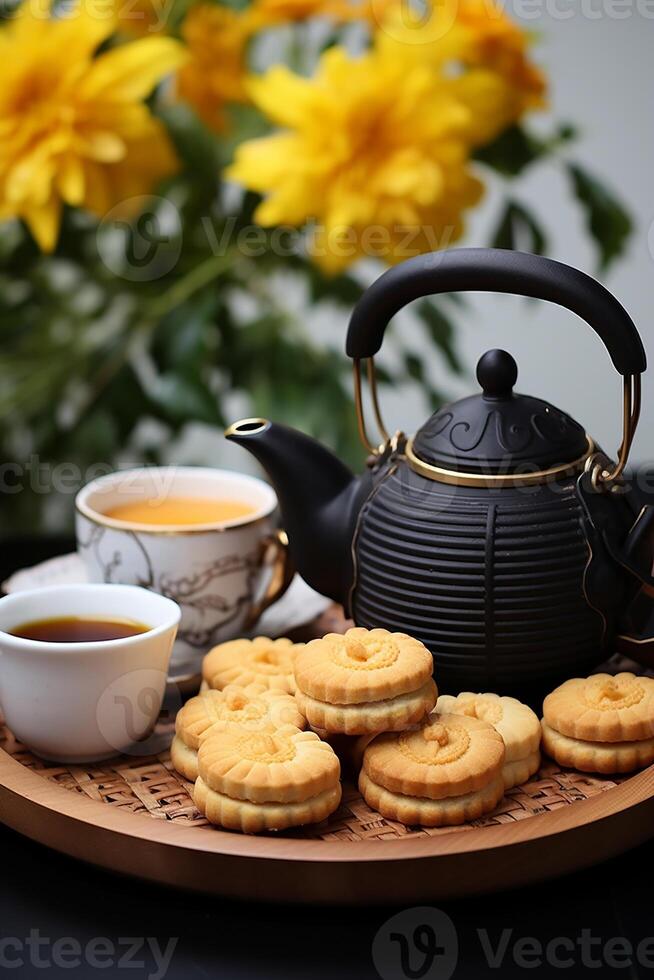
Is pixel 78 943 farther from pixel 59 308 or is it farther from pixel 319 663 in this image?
pixel 59 308

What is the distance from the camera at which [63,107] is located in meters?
0.98

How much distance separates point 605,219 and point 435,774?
0.58 m

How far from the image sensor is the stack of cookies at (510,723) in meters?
0.75

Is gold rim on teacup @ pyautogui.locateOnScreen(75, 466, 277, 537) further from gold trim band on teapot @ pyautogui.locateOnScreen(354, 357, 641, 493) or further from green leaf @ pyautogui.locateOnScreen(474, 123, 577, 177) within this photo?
green leaf @ pyautogui.locateOnScreen(474, 123, 577, 177)

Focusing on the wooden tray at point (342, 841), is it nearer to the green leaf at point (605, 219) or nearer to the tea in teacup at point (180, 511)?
the tea in teacup at point (180, 511)

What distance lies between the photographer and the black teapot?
78cm

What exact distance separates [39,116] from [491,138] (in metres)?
0.34

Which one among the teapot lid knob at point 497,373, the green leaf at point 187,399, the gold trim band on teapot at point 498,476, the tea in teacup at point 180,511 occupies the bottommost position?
the tea in teacup at point 180,511

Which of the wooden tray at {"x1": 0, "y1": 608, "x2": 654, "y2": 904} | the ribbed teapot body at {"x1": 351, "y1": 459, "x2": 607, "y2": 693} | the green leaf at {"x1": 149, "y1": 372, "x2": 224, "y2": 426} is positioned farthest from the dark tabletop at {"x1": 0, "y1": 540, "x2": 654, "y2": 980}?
the green leaf at {"x1": 149, "y1": 372, "x2": 224, "y2": 426}

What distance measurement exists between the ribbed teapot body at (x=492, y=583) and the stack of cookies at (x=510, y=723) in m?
0.03

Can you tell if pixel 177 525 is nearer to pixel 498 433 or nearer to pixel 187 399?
pixel 187 399

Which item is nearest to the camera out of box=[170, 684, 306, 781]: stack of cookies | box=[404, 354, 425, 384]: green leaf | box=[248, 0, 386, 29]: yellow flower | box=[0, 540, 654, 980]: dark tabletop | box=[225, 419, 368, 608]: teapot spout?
box=[0, 540, 654, 980]: dark tabletop

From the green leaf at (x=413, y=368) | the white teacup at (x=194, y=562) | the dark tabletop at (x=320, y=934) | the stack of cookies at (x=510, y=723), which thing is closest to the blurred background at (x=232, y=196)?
the green leaf at (x=413, y=368)

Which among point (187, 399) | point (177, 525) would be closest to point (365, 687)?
point (177, 525)
